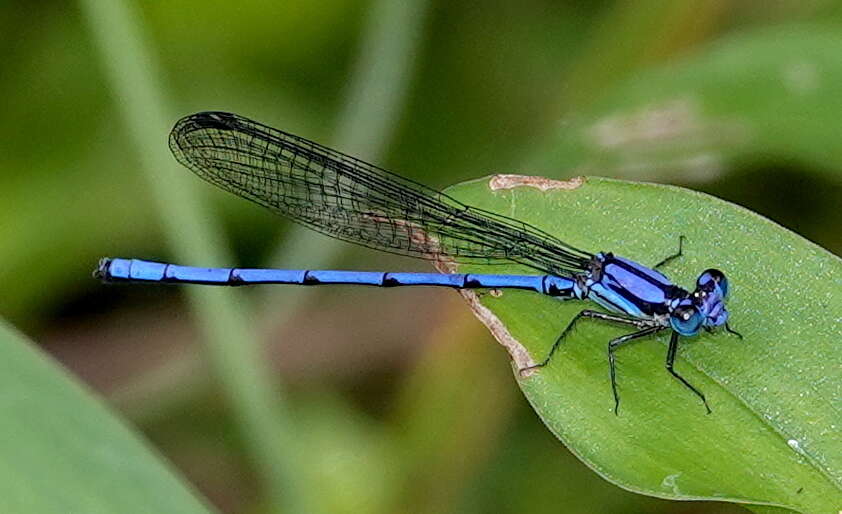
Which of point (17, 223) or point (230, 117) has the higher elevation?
point (230, 117)

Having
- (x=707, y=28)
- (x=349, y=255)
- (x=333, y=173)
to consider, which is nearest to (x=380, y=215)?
(x=333, y=173)

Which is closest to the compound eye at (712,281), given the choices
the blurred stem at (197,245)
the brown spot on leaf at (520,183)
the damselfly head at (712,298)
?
the damselfly head at (712,298)

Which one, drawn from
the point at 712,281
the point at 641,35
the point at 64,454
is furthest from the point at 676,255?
the point at 641,35

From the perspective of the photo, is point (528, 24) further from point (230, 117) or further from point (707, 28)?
point (230, 117)

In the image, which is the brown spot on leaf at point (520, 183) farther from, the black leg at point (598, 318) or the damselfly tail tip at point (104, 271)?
the damselfly tail tip at point (104, 271)

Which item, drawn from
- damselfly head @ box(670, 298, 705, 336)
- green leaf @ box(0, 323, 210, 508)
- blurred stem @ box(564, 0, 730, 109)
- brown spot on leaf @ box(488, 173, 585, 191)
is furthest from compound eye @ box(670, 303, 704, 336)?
blurred stem @ box(564, 0, 730, 109)

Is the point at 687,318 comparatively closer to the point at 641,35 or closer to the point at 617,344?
the point at 617,344

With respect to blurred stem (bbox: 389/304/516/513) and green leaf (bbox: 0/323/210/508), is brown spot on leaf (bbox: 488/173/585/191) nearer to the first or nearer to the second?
green leaf (bbox: 0/323/210/508)
